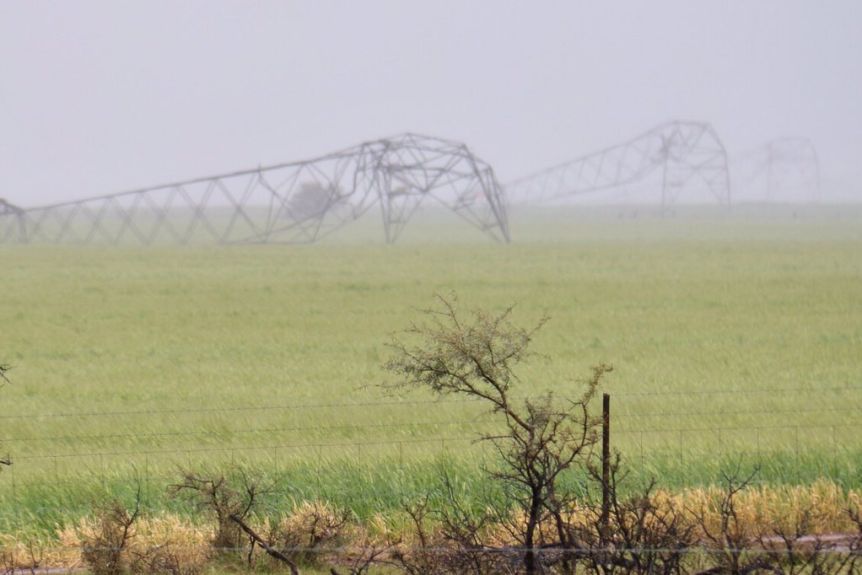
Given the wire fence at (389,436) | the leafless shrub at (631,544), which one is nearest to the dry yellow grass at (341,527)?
the leafless shrub at (631,544)

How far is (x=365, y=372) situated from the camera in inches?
819

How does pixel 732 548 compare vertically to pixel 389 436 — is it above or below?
above

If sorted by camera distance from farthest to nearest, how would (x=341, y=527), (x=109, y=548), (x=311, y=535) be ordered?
(x=341, y=527)
(x=311, y=535)
(x=109, y=548)

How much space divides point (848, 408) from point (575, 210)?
14898 centimetres

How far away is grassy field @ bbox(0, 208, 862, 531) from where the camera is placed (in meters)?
12.0

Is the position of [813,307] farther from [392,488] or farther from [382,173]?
[382,173]

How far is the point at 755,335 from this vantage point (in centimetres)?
2583

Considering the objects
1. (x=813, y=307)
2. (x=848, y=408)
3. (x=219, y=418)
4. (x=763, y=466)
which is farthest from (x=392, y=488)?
(x=813, y=307)

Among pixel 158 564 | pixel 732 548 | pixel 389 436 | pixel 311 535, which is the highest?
pixel 732 548

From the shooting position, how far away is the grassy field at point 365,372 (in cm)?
1199

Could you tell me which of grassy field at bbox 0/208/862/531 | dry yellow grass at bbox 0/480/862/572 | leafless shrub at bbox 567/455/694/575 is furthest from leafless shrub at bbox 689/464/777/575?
grassy field at bbox 0/208/862/531

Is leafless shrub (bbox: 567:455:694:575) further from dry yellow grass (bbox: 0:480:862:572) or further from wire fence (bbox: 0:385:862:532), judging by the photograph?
wire fence (bbox: 0:385:862:532)

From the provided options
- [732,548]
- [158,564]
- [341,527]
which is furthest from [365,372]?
[732,548]

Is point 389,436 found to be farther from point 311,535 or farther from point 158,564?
point 158,564
